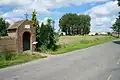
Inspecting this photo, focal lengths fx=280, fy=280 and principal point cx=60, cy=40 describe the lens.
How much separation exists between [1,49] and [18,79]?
21608 millimetres

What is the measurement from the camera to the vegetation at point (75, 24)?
556ft

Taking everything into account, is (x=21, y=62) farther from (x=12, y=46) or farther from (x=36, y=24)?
(x=36, y=24)

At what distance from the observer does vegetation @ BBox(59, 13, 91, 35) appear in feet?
556

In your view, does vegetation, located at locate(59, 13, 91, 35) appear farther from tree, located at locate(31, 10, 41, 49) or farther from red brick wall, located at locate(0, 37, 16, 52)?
red brick wall, located at locate(0, 37, 16, 52)

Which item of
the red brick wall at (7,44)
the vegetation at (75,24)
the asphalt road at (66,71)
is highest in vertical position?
the vegetation at (75,24)

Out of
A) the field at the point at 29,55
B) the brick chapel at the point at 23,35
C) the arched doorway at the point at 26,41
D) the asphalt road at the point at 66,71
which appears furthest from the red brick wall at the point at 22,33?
the asphalt road at the point at 66,71

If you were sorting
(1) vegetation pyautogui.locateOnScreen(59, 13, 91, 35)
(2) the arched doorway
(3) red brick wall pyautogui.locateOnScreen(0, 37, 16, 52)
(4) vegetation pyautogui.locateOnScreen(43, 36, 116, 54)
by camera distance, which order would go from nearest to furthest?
1. (3) red brick wall pyautogui.locateOnScreen(0, 37, 16, 52)
2. (2) the arched doorway
3. (4) vegetation pyautogui.locateOnScreen(43, 36, 116, 54)
4. (1) vegetation pyautogui.locateOnScreen(59, 13, 91, 35)

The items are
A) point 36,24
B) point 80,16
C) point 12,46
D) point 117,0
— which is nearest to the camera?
point 12,46

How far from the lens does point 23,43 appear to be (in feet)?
142

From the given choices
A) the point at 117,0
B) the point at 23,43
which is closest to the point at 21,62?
the point at 23,43

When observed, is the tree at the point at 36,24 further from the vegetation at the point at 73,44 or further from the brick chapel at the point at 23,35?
the vegetation at the point at 73,44

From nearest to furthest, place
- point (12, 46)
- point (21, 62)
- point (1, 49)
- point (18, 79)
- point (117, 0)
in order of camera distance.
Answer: point (18, 79) < point (21, 62) < point (1, 49) < point (12, 46) < point (117, 0)

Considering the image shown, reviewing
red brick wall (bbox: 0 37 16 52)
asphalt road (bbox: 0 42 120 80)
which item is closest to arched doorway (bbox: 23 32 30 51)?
red brick wall (bbox: 0 37 16 52)

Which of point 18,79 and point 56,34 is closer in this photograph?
point 18,79
